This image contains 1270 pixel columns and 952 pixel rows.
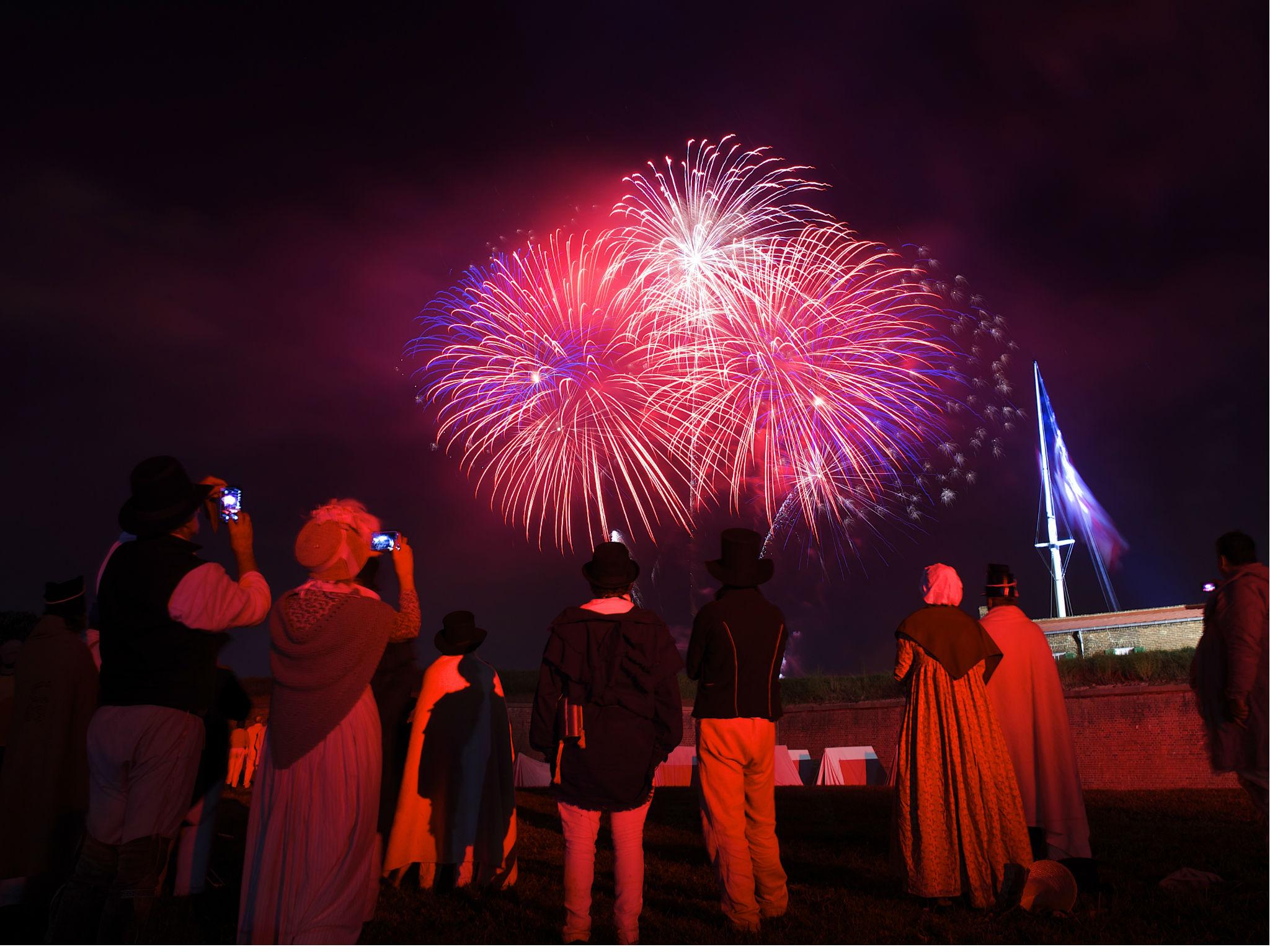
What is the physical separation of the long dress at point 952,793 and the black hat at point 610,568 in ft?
7.38

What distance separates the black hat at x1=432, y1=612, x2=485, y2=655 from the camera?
298 inches

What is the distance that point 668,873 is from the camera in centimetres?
709

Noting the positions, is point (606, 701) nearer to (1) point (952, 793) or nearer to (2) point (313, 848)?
(2) point (313, 848)

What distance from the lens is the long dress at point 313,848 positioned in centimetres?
415

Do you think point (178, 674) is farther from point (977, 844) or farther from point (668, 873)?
point (977, 844)

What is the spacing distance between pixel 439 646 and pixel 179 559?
136 inches

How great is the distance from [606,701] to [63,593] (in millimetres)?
4025

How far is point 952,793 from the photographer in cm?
589

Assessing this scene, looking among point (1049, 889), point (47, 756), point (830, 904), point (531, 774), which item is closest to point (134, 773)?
point (47, 756)

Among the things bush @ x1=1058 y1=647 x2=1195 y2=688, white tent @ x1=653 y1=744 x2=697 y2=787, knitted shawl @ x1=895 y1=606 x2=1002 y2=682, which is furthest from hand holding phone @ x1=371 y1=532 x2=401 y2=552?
bush @ x1=1058 y1=647 x2=1195 y2=688

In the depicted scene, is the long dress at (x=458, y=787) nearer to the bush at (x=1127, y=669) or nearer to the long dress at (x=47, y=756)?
the long dress at (x=47, y=756)

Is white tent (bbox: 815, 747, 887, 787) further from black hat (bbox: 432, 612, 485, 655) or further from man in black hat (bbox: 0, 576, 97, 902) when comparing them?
man in black hat (bbox: 0, 576, 97, 902)

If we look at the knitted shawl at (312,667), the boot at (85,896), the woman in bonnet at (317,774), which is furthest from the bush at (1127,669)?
the boot at (85,896)

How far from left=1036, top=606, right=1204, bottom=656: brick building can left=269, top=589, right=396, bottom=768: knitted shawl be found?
2698cm
